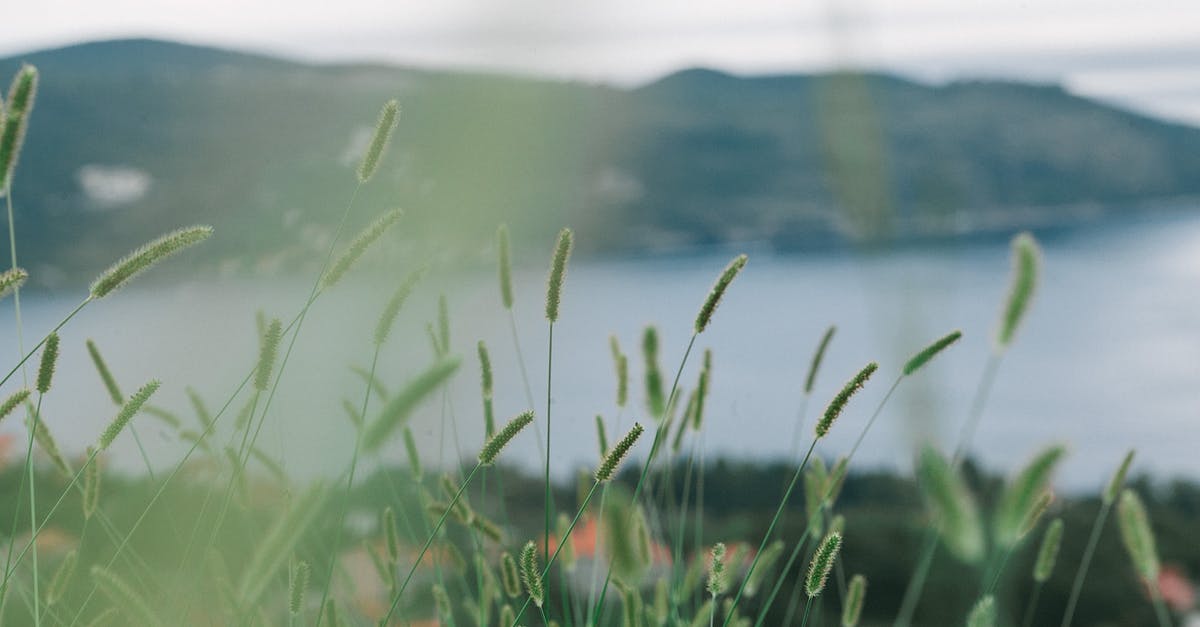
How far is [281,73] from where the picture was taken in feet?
38.4

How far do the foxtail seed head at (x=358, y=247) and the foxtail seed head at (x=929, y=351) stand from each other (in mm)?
270

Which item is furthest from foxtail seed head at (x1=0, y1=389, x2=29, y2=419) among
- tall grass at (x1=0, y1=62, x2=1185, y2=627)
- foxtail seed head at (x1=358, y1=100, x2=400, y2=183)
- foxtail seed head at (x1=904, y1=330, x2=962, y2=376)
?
foxtail seed head at (x1=904, y1=330, x2=962, y2=376)

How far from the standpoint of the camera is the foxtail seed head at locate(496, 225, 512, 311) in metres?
0.68

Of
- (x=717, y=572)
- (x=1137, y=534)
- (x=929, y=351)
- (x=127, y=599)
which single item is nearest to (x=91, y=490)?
(x=127, y=599)

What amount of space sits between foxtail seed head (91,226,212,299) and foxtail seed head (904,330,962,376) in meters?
0.34

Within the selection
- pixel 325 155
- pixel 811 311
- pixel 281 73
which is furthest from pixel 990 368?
pixel 281 73

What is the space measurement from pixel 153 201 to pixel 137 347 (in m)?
11.3

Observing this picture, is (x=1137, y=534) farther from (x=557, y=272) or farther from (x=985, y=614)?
(x=557, y=272)

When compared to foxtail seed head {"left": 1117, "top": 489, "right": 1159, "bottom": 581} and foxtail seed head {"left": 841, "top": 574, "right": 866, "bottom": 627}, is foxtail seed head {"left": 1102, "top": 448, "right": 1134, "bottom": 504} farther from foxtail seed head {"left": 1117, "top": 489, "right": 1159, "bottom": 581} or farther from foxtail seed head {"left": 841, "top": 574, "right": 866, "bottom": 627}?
foxtail seed head {"left": 841, "top": 574, "right": 866, "bottom": 627}

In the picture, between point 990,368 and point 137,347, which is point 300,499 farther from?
point 137,347

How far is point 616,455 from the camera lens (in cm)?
50

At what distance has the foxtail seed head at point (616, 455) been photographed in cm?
50

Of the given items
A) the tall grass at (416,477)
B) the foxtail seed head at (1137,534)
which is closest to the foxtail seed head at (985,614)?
the tall grass at (416,477)

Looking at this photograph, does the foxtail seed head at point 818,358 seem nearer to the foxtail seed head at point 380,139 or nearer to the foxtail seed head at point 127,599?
the foxtail seed head at point 380,139
